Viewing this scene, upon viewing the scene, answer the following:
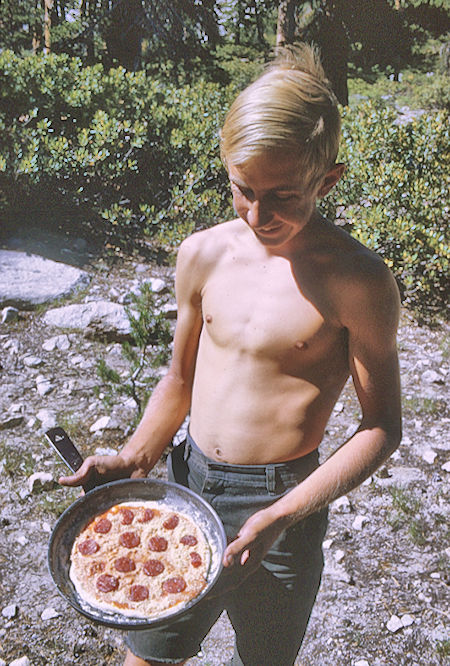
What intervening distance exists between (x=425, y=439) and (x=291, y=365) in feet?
8.66

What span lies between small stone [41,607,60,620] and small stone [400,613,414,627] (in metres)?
1.65

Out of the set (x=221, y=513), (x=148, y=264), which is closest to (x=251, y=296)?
(x=221, y=513)

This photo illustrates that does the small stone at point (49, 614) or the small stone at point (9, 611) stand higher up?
Result: the small stone at point (9, 611)

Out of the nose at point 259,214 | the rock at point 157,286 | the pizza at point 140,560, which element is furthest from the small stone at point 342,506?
the rock at point 157,286

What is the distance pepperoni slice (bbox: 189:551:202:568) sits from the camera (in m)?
1.91

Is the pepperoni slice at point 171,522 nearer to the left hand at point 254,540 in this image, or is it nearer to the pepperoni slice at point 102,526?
the pepperoni slice at point 102,526

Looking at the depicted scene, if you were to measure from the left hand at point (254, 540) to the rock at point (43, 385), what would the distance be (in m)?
3.11

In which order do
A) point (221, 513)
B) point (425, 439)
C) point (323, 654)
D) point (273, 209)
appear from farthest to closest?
point (425, 439) → point (323, 654) → point (221, 513) → point (273, 209)

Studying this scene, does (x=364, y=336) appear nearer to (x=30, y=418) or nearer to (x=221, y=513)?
(x=221, y=513)

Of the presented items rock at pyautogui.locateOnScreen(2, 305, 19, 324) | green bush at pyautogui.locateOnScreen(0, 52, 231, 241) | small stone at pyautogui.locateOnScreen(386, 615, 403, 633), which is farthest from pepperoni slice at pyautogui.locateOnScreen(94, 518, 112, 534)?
green bush at pyautogui.locateOnScreen(0, 52, 231, 241)

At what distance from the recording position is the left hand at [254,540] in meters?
1.68

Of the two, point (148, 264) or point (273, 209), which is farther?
point (148, 264)

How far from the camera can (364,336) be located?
1.75 metres

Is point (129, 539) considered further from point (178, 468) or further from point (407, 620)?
point (407, 620)
